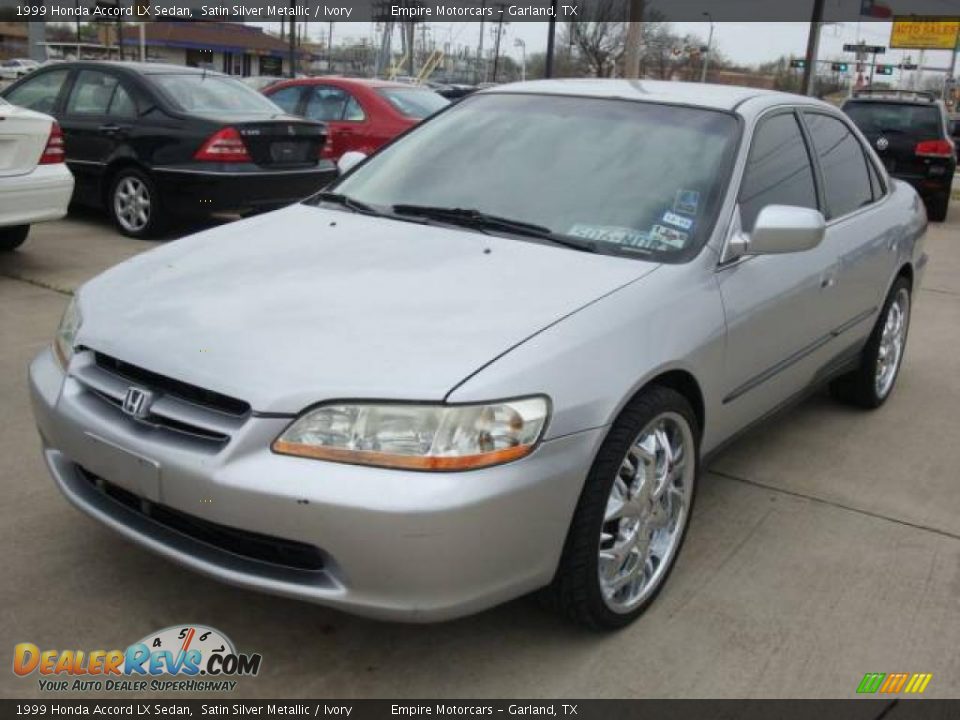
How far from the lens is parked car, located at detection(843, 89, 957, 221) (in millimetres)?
12422

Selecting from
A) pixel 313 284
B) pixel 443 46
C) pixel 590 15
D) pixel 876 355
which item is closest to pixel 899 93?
pixel 876 355

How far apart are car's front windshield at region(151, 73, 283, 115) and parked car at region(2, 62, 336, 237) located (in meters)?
0.01

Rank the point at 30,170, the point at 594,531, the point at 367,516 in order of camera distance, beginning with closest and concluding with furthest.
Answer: the point at 367,516 → the point at 594,531 → the point at 30,170

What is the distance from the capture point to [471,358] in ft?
7.71

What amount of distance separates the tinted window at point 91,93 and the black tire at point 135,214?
0.65 metres

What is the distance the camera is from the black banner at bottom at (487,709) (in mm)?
2381

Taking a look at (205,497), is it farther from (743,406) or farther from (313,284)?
(743,406)

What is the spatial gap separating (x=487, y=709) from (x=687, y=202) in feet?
5.65

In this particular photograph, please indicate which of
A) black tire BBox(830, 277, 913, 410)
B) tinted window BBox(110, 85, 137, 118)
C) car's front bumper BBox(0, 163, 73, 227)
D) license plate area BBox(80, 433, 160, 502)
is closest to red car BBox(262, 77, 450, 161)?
tinted window BBox(110, 85, 137, 118)

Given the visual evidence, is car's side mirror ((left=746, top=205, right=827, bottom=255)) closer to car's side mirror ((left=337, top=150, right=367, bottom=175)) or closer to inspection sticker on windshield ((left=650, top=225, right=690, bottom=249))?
inspection sticker on windshield ((left=650, top=225, right=690, bottom=249))

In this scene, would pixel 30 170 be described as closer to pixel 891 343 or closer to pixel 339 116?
pixel 339 116

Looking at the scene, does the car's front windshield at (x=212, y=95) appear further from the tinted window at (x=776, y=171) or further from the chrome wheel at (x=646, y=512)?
the chrome wheel at (x=646, y=512)

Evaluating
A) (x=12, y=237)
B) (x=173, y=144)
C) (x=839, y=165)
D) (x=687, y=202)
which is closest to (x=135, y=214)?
(x=173, y=144)

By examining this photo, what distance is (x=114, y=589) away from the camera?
9.34ft
